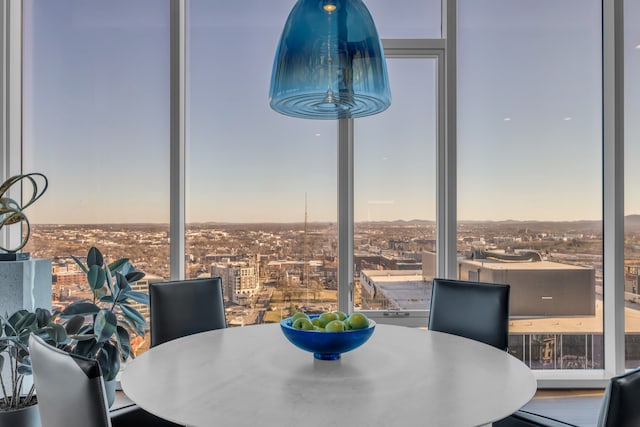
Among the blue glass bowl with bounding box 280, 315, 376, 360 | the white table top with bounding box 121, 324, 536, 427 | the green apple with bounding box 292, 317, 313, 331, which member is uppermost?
the green apple with bounding box 292, 317, 313, 331

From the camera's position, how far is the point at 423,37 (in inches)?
124

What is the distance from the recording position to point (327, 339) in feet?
4.96

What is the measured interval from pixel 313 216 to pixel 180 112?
121 cm

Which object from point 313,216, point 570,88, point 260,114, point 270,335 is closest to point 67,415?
point 270,335

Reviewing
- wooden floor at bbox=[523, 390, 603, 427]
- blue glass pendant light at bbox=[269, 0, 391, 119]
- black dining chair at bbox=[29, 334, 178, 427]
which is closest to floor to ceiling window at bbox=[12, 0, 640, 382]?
wooden floor at bbox=[523, 390, 603, 427]

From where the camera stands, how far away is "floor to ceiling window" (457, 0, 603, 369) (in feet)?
10.5

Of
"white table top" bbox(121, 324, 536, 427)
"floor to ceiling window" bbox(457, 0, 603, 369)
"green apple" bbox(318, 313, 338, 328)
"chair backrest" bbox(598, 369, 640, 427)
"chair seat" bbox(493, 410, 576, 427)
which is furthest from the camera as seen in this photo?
"floor to ceiling window" bbox(457, 0, 603, 369)

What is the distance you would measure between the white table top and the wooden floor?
54.6 inches

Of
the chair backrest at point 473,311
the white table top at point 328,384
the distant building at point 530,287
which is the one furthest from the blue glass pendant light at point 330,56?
the distant building at point 530,287

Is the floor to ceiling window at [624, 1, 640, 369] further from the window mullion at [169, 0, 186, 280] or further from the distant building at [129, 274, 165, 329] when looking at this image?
the distant building at [129, 274, 165, 329]

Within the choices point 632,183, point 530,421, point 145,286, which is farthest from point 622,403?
point 145,286

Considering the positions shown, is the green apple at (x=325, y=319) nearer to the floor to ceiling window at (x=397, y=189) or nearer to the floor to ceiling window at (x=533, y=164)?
the floor to ceiling window at (x=397, y=189)

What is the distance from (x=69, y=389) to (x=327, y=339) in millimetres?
781

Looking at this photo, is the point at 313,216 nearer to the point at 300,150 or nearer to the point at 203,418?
the point at 300,150
